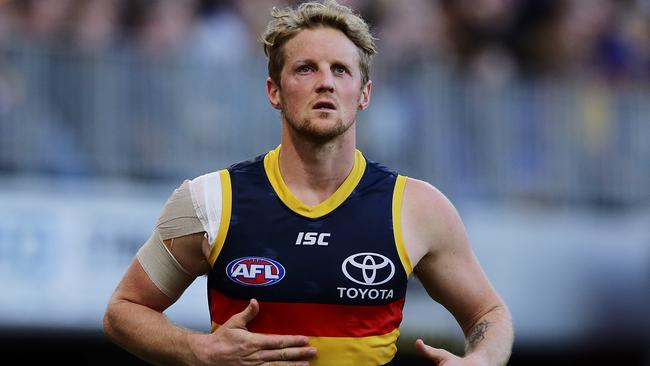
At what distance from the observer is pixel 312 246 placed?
6.14m

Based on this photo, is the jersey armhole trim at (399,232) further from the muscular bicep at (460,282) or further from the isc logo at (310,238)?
the isc logo at (310,238)

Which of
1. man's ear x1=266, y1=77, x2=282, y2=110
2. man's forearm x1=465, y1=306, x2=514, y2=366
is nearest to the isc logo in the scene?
man's ear x1=266, y1=77, x2=282, y2=110

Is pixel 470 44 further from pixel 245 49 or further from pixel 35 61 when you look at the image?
pixel 35 61

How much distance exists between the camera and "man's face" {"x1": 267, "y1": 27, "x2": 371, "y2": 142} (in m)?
6.12

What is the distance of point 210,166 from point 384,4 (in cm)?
298

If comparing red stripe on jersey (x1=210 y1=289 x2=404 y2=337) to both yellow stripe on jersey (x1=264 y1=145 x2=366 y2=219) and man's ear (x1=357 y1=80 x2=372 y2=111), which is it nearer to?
yellow stripe on jersey (x1=264 y1=145 x2=366 y2=219)

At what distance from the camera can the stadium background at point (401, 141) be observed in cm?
1195

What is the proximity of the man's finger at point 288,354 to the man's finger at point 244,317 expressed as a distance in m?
0.16

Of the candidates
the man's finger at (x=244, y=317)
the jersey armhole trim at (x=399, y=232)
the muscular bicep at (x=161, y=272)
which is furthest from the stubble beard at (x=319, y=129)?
the man's finger at (x=244, y=317)

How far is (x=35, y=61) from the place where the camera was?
1200 cm

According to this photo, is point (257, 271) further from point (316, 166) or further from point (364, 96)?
point (364, 96)

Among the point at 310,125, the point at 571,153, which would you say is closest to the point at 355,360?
the point at 310,125

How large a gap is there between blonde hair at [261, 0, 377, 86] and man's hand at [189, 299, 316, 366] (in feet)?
3.73

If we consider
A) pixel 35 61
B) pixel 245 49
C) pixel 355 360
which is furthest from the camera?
pixel 245 49
